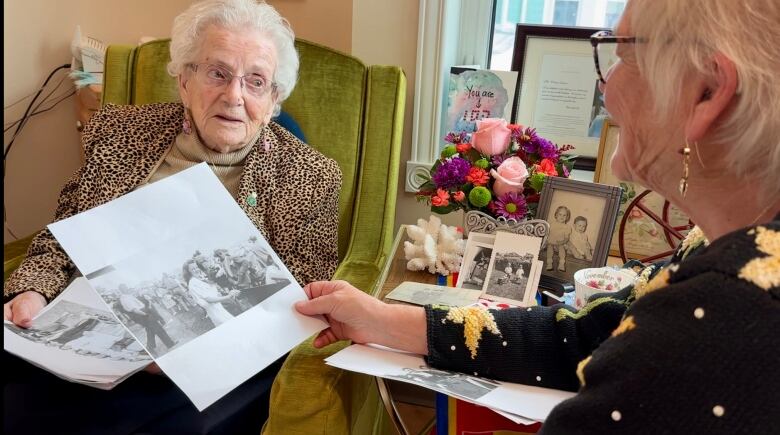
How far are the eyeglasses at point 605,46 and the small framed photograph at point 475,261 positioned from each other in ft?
1.62

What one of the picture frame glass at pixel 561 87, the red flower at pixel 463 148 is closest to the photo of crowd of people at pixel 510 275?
the red flower at pixel 463 148

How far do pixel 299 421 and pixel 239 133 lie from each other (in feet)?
2.27

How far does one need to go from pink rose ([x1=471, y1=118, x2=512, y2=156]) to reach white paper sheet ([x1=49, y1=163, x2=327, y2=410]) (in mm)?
473

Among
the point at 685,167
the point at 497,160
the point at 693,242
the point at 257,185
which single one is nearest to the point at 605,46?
the point at 685,167

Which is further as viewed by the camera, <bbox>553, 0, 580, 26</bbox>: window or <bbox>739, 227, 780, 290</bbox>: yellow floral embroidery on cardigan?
<bbox>553, 0, 580, 26</bbox>: window

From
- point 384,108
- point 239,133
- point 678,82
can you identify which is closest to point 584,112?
point 384,108

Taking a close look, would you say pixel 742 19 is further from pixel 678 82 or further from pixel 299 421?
pixel 299 421

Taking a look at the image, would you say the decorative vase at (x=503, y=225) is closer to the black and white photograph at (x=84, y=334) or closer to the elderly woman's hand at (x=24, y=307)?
the black and white photograph at (x=84, y=334)

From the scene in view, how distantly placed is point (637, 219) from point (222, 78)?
103 centimetres

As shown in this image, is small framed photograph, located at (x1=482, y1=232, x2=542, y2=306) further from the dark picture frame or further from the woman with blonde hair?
the dark picture frame

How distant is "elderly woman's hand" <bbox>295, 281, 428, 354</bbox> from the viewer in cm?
95

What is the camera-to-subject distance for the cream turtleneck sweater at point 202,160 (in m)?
1.44

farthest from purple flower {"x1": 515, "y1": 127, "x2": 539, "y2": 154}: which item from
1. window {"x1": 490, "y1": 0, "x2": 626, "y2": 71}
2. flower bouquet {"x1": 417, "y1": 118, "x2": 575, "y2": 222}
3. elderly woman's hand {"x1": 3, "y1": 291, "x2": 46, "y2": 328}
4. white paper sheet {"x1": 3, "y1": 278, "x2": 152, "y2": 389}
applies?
elderly woman's hand {"x1": 3, "y1": 291, "x2": 46, "y2": 328}

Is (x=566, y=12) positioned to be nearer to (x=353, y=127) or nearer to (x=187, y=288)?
(x=353, y=127)
